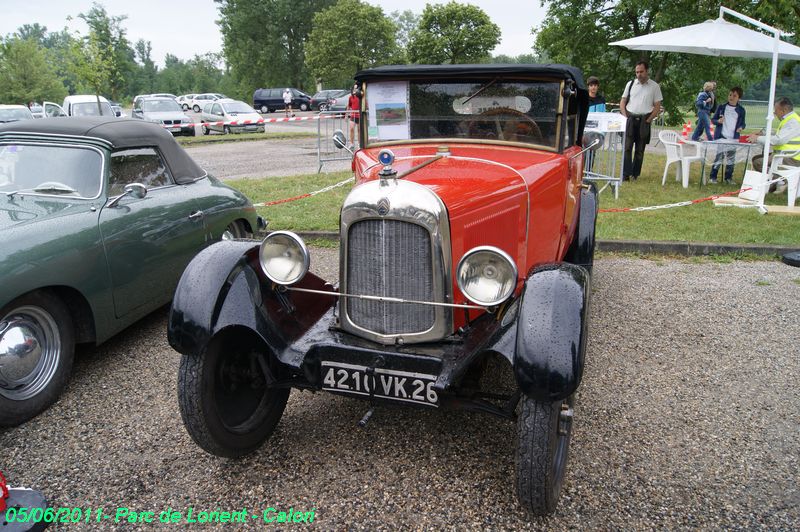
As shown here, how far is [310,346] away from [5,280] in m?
1.81

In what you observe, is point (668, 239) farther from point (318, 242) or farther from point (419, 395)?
point (419, 395)

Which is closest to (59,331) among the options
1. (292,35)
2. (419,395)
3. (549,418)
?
(419,395)

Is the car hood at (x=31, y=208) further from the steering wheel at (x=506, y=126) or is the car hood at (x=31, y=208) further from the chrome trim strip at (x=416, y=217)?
the steering wheel at (x=506, y=126)

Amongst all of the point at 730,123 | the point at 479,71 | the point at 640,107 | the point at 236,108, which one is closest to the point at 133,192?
the point at 479,71

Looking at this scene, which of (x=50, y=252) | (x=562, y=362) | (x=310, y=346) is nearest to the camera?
(x=562, y=362)

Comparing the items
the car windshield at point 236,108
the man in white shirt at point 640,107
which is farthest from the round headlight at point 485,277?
the car windshield at point 236,108

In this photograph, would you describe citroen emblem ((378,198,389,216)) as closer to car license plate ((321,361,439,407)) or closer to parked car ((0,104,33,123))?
car license plate ((321,361,439,407))

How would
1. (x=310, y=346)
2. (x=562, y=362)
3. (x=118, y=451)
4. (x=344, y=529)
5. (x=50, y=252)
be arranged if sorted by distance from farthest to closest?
(x=50, y=252)
(x=118, y=451)
(x=310, y=346)
(x=344, y=529)
(x=562, y=362)

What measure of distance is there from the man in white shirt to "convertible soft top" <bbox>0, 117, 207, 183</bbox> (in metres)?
8.31

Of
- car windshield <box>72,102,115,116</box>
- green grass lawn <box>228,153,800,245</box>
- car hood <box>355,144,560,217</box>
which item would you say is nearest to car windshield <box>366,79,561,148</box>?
car hood <box>355,144,560,217</box>

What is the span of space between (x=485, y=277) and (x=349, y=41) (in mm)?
45700

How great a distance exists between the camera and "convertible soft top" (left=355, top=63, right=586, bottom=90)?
3693 mm

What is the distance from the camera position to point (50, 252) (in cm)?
351

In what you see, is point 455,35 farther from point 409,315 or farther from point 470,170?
point 409,315
